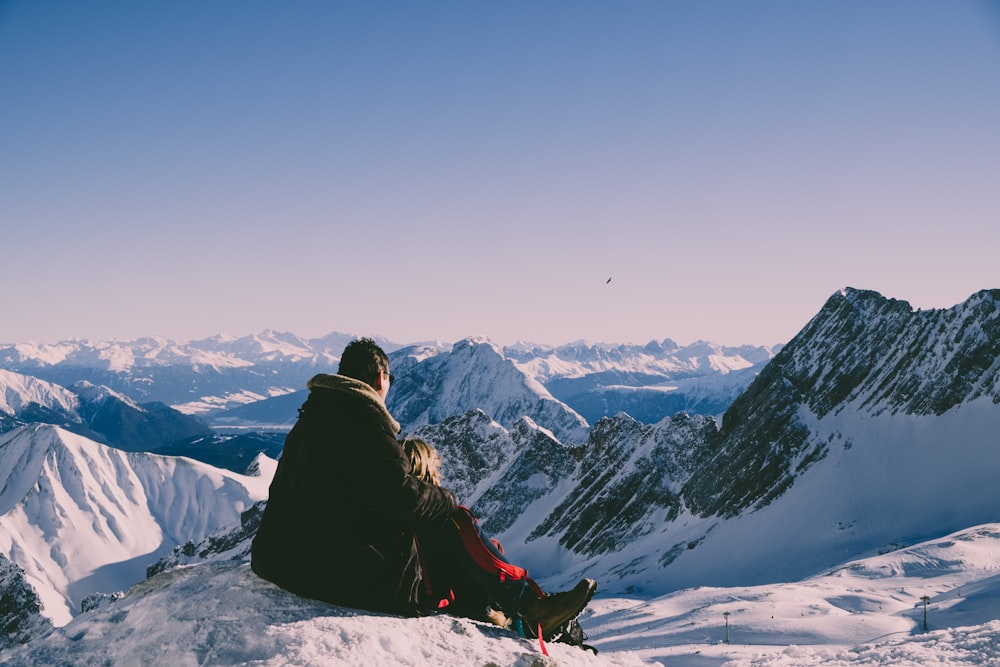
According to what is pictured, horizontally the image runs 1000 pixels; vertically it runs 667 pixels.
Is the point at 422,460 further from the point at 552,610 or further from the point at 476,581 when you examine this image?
the point at 552,610

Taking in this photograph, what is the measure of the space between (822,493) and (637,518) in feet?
94.4

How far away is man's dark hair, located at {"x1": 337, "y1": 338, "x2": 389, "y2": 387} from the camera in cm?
714

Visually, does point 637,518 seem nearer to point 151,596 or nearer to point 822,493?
point 822,493

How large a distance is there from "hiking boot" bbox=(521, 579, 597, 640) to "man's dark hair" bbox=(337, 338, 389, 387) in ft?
10.8

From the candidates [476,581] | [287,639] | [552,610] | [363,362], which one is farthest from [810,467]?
[287,639]

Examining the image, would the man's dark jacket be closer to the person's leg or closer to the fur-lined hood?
the fur-lined hood

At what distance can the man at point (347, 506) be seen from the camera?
6.59m

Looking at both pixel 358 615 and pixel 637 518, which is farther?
pixel 637 518

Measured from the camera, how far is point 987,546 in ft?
187

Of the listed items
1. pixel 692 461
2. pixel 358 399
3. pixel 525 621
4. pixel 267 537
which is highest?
pixel 358 399

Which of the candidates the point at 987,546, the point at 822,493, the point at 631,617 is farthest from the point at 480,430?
the point at 987,546

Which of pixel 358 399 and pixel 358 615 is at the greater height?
pixel 358 399

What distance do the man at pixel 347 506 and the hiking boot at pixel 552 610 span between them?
1492 millimetres

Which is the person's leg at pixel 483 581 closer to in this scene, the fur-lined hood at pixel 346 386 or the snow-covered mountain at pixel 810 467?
the fur-lined hood at pixel 346 386
